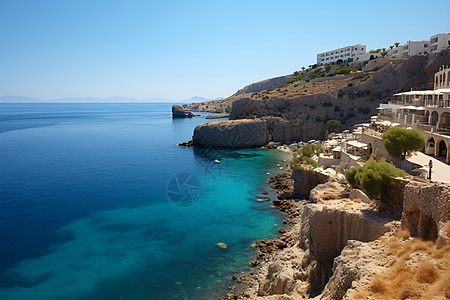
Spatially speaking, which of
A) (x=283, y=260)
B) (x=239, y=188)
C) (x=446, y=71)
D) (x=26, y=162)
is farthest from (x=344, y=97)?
(x=26, y=162)

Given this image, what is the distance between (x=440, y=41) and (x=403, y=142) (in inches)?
2356

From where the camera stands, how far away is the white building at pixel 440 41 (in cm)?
6531

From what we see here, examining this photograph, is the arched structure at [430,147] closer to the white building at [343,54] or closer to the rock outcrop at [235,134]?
the rock outcrop at [235,134]

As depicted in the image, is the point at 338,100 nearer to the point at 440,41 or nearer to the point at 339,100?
the point at 339,100

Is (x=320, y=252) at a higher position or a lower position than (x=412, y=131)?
lower

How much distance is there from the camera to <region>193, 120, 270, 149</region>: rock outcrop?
2808 inches

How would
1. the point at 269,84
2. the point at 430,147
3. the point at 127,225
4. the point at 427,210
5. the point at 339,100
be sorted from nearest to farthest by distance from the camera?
the point at 427,210 < the point at 430,147 < the point at 127,225 < the point at 339,100 < the point at 269,84

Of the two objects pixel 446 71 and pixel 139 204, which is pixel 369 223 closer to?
pixel 139 204

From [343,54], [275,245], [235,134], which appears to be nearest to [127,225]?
[275,245]

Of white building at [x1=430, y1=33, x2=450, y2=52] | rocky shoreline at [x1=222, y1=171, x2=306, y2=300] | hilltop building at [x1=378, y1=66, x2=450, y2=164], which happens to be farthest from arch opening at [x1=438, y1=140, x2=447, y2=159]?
white building at [x1=430, y1=33, x2=450, y2=52]

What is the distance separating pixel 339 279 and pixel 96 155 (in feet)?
193

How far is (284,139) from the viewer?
75.1 metres

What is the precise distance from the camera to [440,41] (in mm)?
66438

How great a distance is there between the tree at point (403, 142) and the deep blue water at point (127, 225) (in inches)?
473
